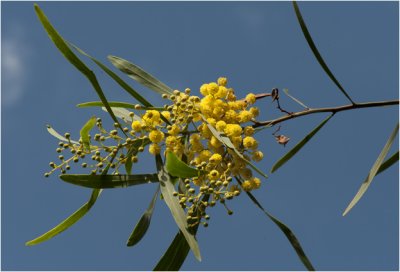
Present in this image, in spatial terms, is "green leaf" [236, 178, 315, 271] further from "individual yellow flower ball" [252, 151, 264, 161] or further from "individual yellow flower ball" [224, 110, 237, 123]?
"individual yellow flower ball" [224, 110, 237, 123]

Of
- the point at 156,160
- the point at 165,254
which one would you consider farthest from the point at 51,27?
the point at 165,254

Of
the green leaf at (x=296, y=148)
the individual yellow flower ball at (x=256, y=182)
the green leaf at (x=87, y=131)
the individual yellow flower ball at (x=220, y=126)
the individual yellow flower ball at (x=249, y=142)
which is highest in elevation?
the green leaf at (x=87, y=131)

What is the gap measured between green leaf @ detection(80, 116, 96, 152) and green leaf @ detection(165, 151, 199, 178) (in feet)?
1.26

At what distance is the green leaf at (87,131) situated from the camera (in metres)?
2.21

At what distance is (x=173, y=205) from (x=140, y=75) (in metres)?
0.64

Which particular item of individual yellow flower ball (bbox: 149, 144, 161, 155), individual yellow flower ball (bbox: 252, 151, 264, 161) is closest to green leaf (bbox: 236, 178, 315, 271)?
individual yellow flower ball (bbox: 252, 151, 264, 161)

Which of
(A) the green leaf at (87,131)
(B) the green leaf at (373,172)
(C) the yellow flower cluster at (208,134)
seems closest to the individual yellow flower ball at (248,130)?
(C) the yellow flower cluster at (208,134)

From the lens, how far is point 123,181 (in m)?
2.23

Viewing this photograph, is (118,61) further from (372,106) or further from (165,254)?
(372,106)

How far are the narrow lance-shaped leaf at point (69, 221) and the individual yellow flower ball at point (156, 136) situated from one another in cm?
35

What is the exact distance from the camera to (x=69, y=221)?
2.28 meters

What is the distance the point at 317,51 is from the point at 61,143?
1110 mm

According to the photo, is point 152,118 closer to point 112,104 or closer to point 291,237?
point 112,104

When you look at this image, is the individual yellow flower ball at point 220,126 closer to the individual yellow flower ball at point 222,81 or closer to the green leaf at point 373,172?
the individual yellow flower ball at point 222,81
